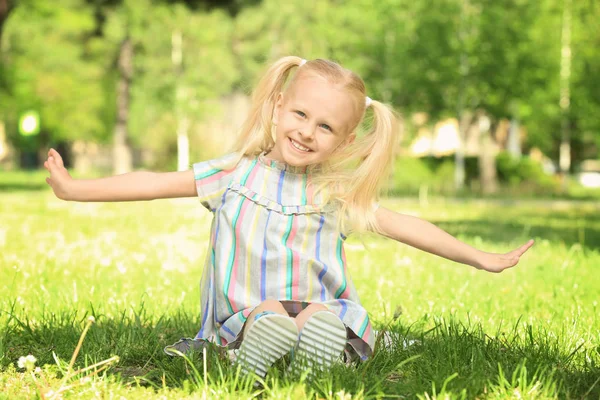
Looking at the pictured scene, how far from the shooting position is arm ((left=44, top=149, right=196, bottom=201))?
3.50 meters

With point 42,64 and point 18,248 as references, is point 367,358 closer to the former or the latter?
point 18,248

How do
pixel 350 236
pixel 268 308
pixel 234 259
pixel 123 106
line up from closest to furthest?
pixel 268 308, pixel 234 259, pixel 350 236, pixel 123 106

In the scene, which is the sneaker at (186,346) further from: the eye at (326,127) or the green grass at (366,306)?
the eye at (326,127)

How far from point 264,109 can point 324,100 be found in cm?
40

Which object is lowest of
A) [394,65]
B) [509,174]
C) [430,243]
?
[509,174]

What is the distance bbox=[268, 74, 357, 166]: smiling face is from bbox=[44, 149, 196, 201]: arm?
437 mm

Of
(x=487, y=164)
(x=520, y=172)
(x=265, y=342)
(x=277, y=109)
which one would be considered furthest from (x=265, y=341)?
→ (x=520, y=172)

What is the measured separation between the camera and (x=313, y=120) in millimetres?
3646

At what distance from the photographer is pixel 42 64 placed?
43188mm

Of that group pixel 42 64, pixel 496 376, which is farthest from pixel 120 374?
pixel 42 64

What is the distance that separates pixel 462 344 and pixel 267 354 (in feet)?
2.79

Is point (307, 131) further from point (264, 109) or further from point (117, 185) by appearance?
point (117, 185)

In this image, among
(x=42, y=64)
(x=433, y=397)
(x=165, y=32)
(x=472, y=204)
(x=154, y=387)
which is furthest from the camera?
(x=42, y=64)

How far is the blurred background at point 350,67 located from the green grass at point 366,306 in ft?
62.2
